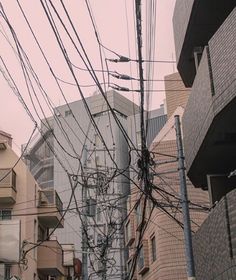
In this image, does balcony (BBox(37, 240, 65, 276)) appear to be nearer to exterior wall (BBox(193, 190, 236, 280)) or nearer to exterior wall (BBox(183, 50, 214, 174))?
exterior wall (BBox(183, 50, 214, 174))

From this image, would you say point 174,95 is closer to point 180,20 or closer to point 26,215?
point 26,215

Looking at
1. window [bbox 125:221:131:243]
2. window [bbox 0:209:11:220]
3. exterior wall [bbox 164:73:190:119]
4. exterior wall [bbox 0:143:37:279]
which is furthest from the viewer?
window [bbox 125:221:131:243]

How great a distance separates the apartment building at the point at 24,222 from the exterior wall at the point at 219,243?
14390 mm

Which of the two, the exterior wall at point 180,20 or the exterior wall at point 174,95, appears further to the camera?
the exterior wall at point 174,95

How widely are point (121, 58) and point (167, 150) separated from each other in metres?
14.8

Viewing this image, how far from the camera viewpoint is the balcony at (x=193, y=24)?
1259cm

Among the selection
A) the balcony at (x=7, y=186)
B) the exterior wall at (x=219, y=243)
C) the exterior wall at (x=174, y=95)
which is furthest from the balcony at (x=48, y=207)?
the exterior wall at (x=219, y=243)

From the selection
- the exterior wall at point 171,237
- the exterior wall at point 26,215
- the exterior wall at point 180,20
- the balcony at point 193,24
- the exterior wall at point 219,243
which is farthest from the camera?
the exterior wall at point 26,215

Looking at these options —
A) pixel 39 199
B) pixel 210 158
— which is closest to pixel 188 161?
pixel 210 158

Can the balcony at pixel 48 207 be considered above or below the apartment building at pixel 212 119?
above

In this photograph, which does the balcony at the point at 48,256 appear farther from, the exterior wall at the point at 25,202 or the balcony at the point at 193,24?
the balcony at the point at 193,24

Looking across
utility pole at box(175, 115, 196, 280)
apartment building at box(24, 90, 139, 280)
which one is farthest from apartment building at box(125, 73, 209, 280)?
utility pole at box(175, 115, 196, 280)

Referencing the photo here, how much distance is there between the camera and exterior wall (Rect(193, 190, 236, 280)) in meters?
9.66

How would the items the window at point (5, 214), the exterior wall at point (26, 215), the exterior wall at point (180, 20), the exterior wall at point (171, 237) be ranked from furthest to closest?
the window at point (5, 214) < the exterior wall at point (26, 215) < the exterior wall at point (171, 237) < the exterior wall at point (180, 20)
